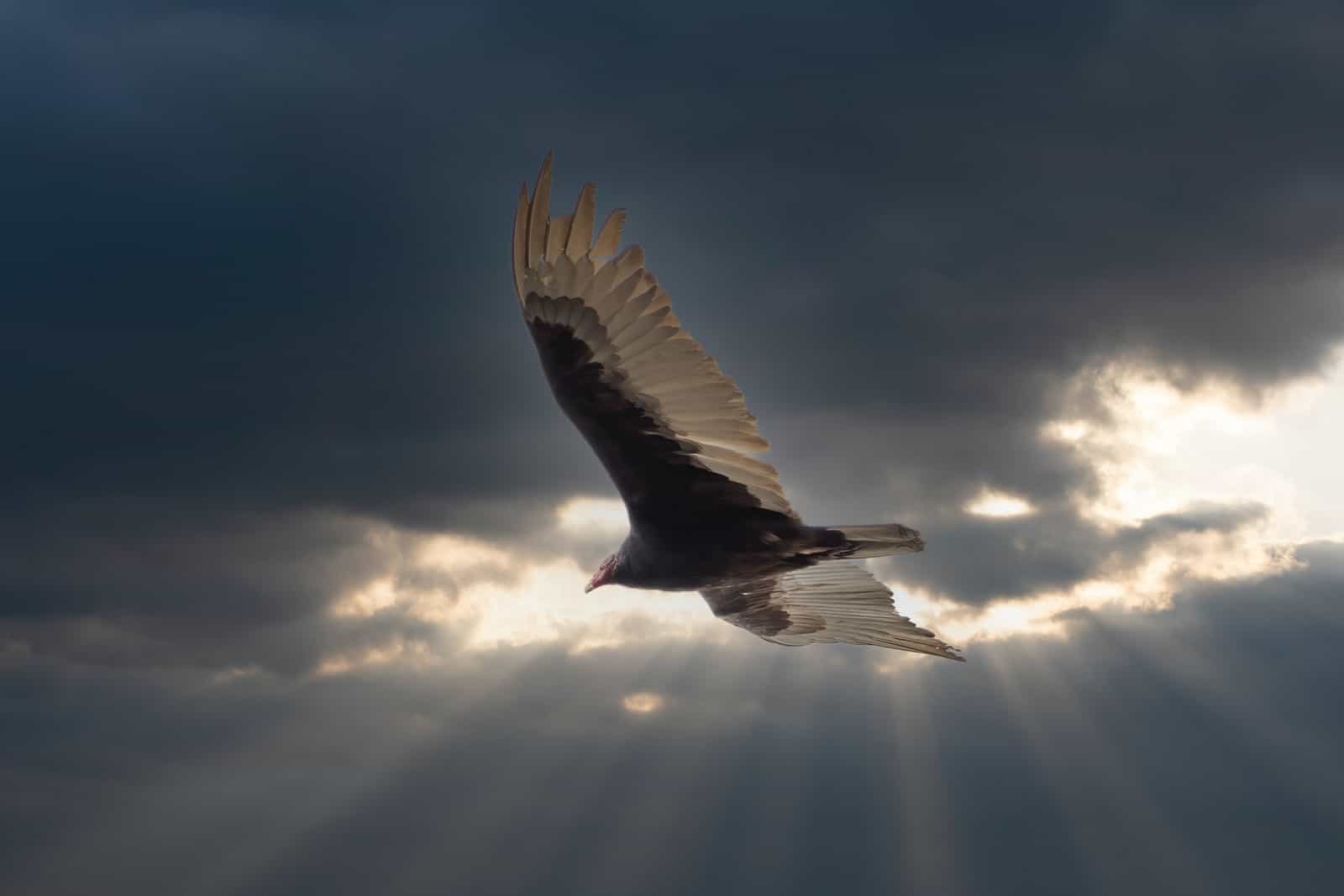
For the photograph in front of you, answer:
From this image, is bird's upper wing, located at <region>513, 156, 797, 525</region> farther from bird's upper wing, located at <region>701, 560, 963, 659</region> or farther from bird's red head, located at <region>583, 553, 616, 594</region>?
bird's upper wing, located at <region>701, 560, 963, 659</region>

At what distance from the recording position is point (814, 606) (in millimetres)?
13102

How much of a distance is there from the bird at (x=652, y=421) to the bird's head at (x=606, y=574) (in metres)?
0.02

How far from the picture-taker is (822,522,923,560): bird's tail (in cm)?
953

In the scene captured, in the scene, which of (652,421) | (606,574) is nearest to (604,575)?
(606,574)

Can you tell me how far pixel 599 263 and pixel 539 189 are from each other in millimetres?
686

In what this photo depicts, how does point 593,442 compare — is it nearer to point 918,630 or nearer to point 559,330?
point 559,330

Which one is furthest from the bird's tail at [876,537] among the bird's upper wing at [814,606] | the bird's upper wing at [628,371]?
the bird's upper wing at [814,606]

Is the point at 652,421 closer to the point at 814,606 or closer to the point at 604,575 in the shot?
the point at 604,575

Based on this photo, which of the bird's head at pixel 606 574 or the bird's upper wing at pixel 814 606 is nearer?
the bird's head at pixel 606 574

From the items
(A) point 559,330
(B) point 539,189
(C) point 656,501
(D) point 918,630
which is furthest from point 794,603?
(B) point 539,189

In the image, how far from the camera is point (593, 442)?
9016 millimetres

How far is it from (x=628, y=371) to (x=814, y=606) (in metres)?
5.53

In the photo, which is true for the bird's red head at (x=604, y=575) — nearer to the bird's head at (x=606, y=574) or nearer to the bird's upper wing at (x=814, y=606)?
the bird's head at (x=606, y=574)

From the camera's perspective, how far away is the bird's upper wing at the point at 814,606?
12.8 m
